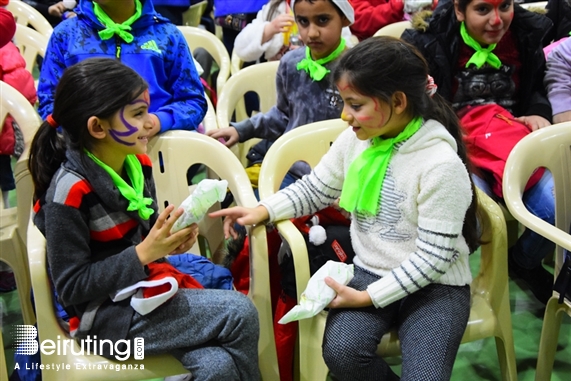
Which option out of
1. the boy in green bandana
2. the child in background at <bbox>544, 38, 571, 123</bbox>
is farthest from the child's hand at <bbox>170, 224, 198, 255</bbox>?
the child in background at <bbox>544, 38, 571, 123</bbox>

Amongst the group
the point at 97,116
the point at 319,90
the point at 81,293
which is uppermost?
the point at 97,116

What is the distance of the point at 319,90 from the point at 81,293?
1.01 meters

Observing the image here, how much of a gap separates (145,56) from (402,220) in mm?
982

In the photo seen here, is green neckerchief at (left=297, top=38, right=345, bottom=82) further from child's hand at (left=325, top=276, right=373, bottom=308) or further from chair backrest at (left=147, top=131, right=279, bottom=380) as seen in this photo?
child's hand at (left=325, top=276, right=373, bottom=308)

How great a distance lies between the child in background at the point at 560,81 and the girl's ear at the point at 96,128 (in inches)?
58.0

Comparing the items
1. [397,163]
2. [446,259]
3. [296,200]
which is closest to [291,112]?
[296,200]

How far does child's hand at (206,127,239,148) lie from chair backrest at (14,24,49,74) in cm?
123

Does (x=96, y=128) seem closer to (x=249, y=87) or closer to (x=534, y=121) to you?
(x=249, y=87)

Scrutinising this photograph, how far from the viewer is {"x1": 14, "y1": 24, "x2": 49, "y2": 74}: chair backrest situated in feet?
9.37

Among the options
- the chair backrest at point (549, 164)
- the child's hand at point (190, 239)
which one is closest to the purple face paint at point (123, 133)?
the child's hand at point (190, 239)

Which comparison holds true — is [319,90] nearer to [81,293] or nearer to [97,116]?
[97,116]

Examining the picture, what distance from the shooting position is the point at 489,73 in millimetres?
2135

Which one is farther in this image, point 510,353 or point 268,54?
point 268,54

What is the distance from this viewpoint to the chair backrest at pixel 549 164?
1.65 metres
